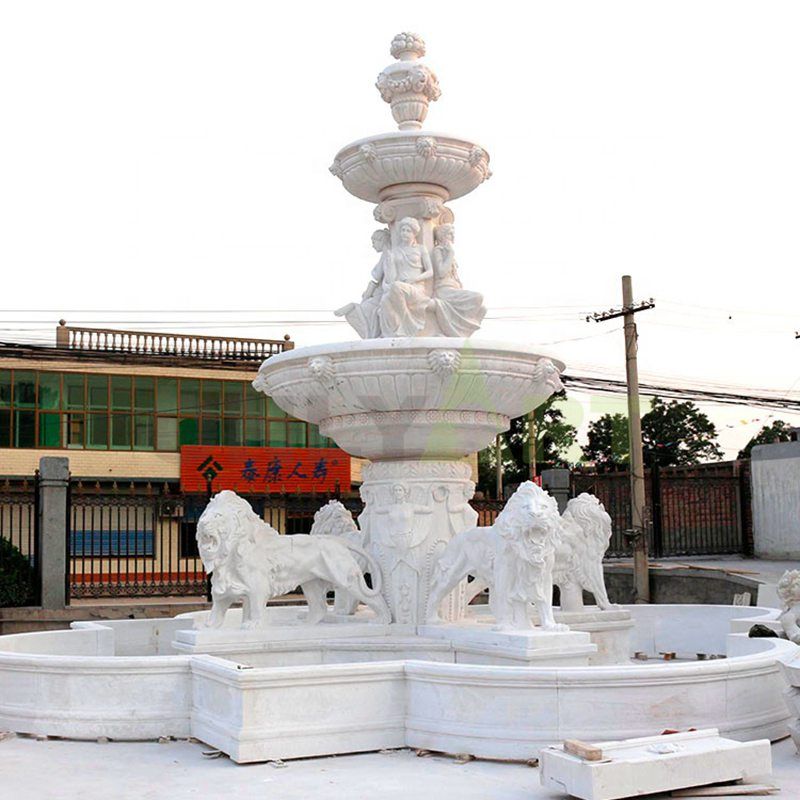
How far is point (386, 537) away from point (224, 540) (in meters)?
1.22

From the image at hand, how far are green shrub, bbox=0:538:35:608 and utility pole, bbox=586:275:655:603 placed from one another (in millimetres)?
8306

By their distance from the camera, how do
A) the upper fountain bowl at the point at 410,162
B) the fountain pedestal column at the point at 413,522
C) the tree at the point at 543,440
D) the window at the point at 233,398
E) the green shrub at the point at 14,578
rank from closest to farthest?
the fountain pedestal column at the point at 413,522 → the upper fountain bowl at the point at 410,162 → the green shrub at the point at 14,578 → the window at the point at 233,398 → the tree at the point at 543,440

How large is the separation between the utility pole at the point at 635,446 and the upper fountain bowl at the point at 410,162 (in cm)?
921

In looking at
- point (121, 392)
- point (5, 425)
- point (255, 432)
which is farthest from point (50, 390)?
point (255, 432)

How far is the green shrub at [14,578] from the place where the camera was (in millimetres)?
12688

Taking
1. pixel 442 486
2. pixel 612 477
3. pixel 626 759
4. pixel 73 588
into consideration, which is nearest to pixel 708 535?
pixel 612 477

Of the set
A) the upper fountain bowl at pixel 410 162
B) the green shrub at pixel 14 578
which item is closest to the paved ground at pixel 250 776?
the upper fountain bowl at pixel 410 162

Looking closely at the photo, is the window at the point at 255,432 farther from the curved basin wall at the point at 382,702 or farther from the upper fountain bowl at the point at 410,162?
the curved basin wall at the point at 382,702

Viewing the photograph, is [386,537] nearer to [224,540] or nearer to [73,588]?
[224,540]

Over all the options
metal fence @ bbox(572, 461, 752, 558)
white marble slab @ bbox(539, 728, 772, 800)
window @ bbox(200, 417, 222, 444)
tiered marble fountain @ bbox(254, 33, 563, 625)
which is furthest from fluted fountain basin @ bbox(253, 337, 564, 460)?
window @ bbox(200, 417, 222, 444)

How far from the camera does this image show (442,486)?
25.1 ft

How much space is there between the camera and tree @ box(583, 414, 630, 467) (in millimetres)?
42438

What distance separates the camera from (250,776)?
5125 millimetres

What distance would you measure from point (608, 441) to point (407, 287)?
1455 inches
